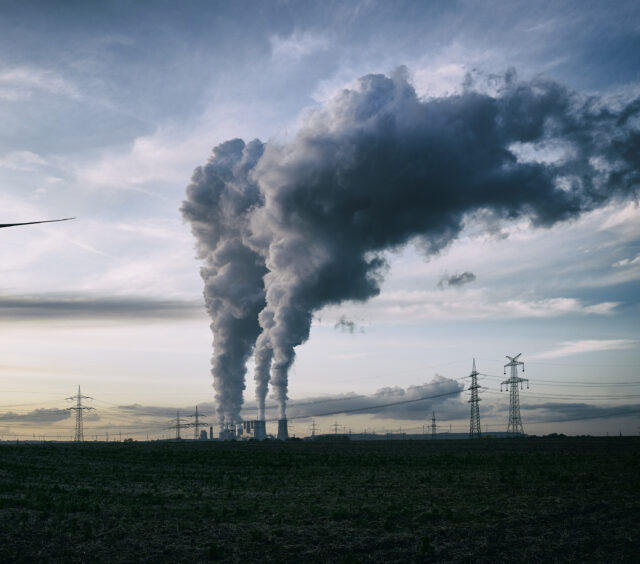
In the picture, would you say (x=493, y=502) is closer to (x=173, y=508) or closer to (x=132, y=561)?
(x=173, y=508)

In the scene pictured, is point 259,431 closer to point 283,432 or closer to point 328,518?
point 283,432

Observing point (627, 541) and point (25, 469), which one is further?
point (25, 469)

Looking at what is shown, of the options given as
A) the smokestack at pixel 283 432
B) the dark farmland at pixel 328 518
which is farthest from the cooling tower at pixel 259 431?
the dark farmland at pixel 328 518

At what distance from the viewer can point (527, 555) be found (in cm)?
2697

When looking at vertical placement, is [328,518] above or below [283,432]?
above

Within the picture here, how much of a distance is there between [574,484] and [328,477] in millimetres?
23240

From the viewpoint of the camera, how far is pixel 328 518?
35375 mm

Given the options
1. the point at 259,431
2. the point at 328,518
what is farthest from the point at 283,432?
the point at 328,518

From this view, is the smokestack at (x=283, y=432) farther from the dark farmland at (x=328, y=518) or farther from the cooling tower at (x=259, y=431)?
the dark farmland at (x=328, y=518)

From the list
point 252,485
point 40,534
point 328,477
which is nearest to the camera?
point 40,534

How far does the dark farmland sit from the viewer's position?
2780cm

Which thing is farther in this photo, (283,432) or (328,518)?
(283,432)

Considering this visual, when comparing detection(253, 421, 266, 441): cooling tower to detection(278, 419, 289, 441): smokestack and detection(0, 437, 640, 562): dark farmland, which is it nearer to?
detection(278, 419, 289, 441): smokestack

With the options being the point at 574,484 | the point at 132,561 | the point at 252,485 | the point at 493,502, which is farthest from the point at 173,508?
the point at 574,484
